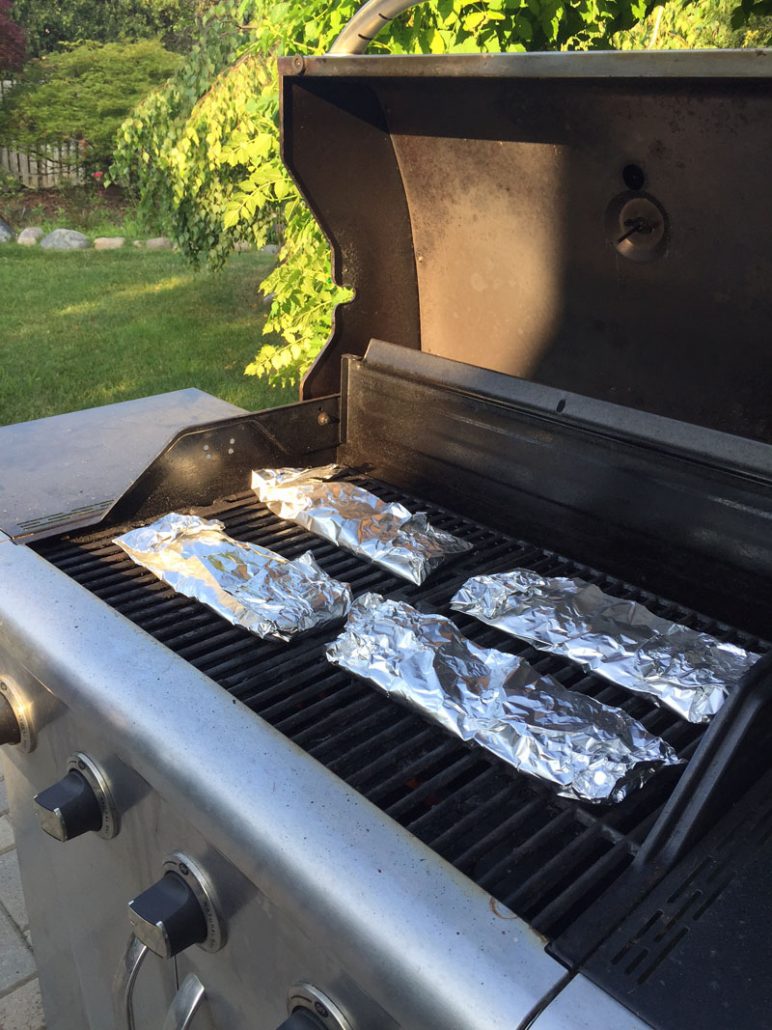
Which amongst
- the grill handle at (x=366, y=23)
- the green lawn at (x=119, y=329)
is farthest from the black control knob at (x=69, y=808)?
the green lawn at (x=119, y=329)

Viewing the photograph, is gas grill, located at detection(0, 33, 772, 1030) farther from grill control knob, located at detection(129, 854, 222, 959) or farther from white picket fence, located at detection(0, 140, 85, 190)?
white picket fence, located at detection(0, 140, 85, 190)

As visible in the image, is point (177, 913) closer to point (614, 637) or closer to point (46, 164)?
point (614, 637)

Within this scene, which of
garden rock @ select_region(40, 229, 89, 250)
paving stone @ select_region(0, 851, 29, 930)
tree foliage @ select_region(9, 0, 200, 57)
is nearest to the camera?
paving stone @ select_region(0, 851, 29, 930)

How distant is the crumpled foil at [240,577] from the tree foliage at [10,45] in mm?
11703

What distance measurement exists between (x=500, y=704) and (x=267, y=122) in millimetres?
2839

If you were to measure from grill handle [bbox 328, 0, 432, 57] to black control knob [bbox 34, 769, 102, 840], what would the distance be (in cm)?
126

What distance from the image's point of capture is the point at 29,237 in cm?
971

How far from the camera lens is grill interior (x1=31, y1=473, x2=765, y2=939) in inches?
34.7

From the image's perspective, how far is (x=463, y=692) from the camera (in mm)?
1114

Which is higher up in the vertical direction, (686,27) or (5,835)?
(686,27)

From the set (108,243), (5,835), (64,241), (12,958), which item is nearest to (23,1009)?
(12,958)

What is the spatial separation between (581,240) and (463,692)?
87 centimetres

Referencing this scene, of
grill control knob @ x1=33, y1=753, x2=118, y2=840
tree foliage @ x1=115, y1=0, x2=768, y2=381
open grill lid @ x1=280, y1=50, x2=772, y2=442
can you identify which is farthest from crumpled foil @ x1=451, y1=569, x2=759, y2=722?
tree foliage @ x1=115, y1=0, x2=768, y2=381

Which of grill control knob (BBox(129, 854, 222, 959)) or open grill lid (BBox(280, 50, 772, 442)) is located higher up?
open grill lid (BBox(280, 50, 772, 442))
